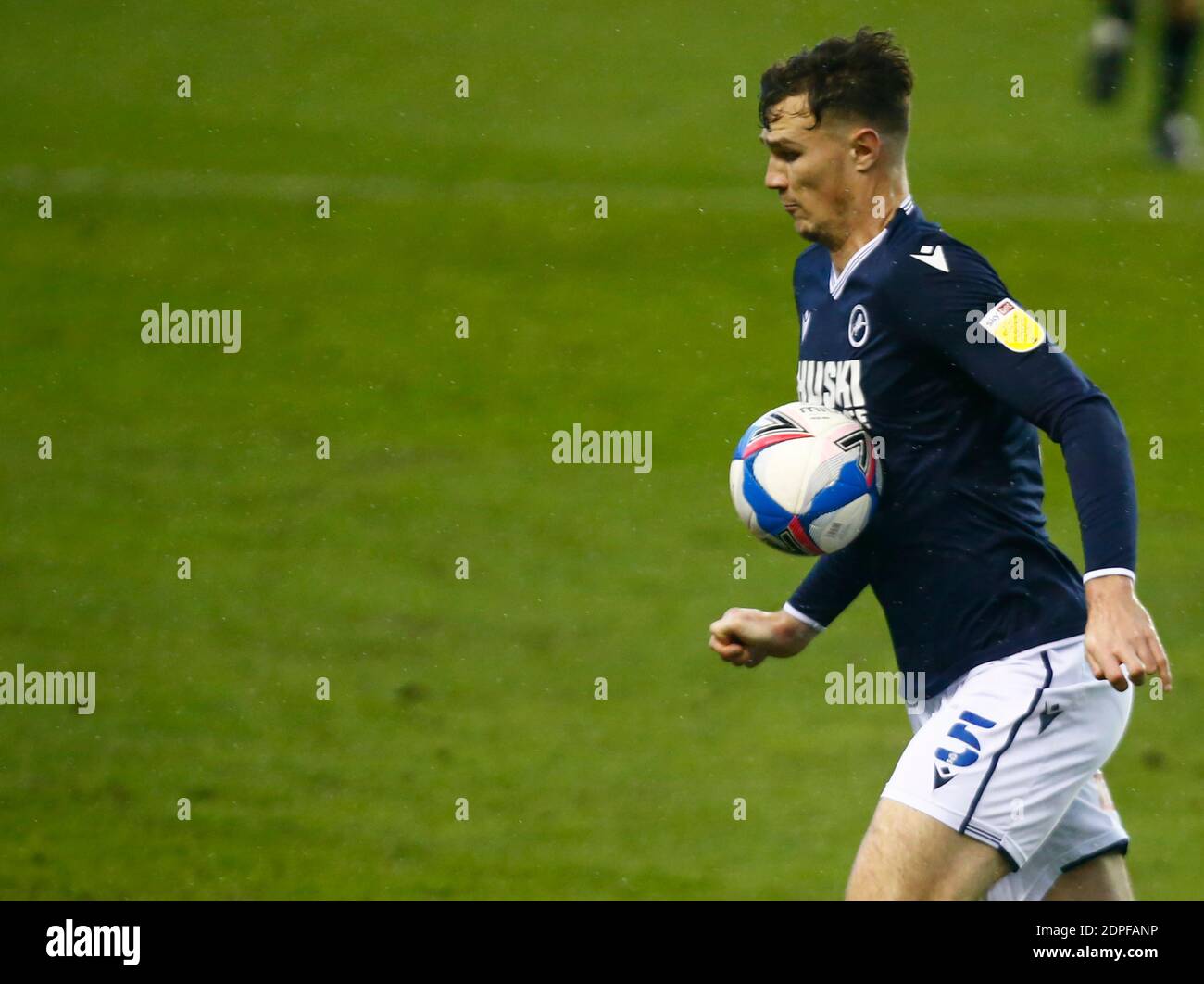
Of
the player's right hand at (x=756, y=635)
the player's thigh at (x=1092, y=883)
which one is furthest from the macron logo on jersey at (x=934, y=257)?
the player's thigh at (x=1092, y=883)

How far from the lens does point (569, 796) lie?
27.5ft

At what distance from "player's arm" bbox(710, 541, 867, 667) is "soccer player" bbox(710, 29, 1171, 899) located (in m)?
0.01

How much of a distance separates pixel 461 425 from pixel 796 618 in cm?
1036

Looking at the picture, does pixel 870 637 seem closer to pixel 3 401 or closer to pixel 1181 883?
pixel 1181 883

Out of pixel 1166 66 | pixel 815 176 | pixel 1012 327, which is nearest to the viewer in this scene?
pixel 1012 327

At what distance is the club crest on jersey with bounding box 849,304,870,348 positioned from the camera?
16.5 feet

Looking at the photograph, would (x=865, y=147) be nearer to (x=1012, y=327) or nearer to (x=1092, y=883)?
(x=1012, y=327)

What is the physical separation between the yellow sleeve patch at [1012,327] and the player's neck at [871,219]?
0.53 m

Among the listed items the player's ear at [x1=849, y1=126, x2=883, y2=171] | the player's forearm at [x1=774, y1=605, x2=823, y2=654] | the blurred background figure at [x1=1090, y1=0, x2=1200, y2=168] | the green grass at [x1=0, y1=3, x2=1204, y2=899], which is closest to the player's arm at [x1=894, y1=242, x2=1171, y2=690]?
the player's ear at [x1=849, y1=126, x2=883, y2=171]

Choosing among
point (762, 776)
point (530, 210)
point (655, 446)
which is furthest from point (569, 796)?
point (530, 210)

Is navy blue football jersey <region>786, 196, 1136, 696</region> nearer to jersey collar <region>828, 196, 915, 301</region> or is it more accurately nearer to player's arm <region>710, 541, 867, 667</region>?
jersey collar <region>828, 196, 915, 301</region>

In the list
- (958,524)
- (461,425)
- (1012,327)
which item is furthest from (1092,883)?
(461,425)

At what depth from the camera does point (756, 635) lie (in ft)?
18.0

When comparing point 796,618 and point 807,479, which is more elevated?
point 807,479
